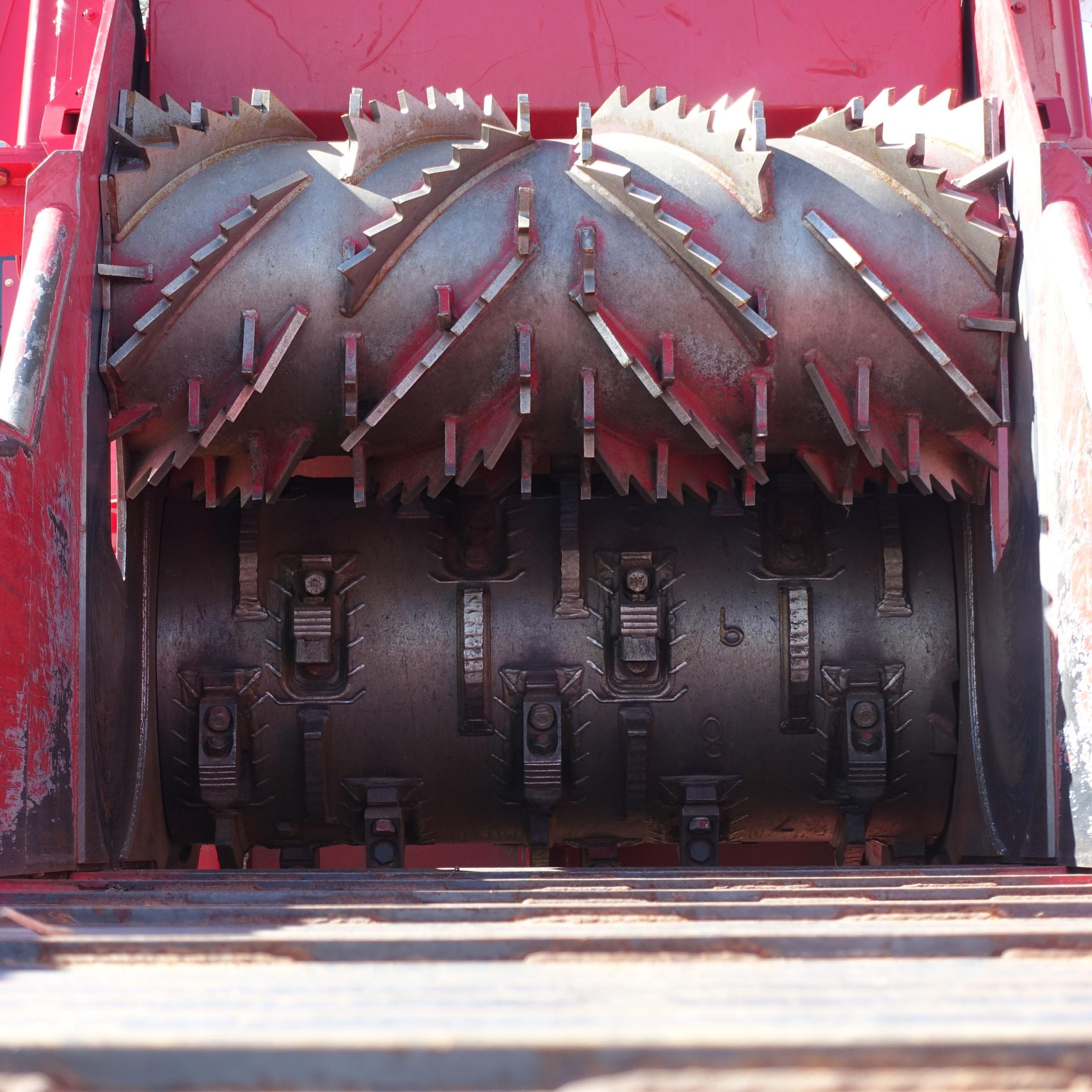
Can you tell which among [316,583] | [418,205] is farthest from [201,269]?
[316,583]

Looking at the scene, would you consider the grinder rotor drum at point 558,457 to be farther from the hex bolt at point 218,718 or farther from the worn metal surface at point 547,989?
the worn metal surface at point 547,989

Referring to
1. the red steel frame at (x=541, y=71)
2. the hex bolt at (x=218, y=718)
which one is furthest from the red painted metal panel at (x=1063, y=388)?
the hex bolt at (x=218, y=718)

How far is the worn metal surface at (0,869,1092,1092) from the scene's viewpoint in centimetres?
94

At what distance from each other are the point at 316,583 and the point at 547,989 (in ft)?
6.81

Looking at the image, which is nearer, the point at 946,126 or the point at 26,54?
the point at 946,126

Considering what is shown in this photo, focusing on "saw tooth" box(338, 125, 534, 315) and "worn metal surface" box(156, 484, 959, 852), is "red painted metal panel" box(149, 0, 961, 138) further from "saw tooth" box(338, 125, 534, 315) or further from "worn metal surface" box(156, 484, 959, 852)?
"worn metal surface" box(156, 484, 959, 852)

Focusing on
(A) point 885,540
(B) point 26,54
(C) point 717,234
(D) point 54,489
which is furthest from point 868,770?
(B) point 26,54

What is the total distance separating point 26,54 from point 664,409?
193 cm

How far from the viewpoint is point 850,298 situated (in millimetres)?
2727

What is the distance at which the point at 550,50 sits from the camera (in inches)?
131

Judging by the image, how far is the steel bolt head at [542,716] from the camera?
10.1ft

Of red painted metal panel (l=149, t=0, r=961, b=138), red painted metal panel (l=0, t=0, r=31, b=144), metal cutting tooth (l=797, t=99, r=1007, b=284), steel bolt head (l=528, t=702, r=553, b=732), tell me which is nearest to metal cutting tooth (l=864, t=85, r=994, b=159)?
metal cutting tooth (l=797, t=99, r=1007, b=284)

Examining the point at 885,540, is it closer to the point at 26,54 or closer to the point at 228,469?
the point at 228,469

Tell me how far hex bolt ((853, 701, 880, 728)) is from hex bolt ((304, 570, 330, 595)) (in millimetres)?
1299
